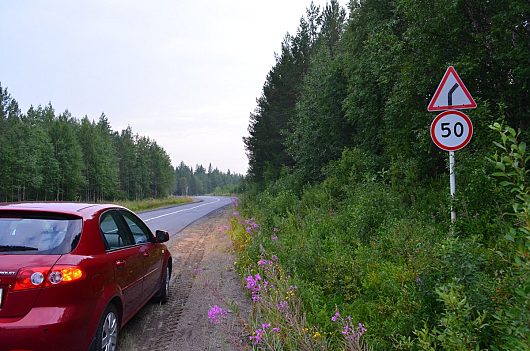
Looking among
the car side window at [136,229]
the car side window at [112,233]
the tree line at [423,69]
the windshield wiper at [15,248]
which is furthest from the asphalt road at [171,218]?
the windshield wiper at [15,248]

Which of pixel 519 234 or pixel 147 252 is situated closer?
pixel 519 234

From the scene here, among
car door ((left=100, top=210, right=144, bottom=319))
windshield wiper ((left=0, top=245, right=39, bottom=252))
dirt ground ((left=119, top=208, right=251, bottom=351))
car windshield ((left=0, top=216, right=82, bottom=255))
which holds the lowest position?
dirt ground ((left=119, top=208, right=251, bottom=351))

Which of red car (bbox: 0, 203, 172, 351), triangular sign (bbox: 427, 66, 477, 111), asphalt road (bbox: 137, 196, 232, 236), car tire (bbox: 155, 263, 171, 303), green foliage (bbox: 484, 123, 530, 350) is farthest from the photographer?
asphalt road (bbox: 137, 196, 232, 236)

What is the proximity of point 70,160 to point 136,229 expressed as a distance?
62185mm

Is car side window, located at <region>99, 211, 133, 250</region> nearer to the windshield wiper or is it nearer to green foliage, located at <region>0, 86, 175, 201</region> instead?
the windshield wiper

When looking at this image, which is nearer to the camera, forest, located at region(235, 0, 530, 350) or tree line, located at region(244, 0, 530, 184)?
forest, located at region(235, 0, 530, 350)

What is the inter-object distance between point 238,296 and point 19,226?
140 inches

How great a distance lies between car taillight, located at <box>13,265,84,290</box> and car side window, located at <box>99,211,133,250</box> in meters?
0.80

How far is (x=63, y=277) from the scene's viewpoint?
10.4 feet

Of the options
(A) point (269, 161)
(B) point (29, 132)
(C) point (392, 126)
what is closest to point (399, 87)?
(C) point (392, 126)

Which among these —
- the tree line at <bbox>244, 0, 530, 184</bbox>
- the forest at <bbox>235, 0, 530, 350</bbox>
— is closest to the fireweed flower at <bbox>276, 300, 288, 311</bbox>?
the forest at <bbox>235, 0, 530, 350</bbox>

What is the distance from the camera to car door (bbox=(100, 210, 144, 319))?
160 inches

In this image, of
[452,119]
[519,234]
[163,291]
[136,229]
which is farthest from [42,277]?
[452,119]

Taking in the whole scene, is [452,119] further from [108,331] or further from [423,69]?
[108,331]
